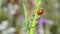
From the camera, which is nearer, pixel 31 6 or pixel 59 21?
pixel 31 6

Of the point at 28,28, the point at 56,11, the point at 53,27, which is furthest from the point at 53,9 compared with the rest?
the point at 28,28

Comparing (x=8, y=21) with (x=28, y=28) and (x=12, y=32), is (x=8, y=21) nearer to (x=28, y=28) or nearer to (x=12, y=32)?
(x=12, y=32)

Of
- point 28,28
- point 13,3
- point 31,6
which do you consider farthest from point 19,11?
point 28,28

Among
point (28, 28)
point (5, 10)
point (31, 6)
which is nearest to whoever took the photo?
point (28, 28)

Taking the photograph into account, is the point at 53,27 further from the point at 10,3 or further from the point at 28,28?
the point at 28,28

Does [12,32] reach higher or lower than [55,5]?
lower

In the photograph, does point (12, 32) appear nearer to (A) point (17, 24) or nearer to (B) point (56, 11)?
(A) point (17, 24)

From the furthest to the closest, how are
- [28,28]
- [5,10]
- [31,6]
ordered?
1. [5,10]
2. [31,6]
3. [28,28]

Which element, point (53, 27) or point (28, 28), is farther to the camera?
point (53, 27)

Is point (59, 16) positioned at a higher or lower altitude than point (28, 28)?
lower
